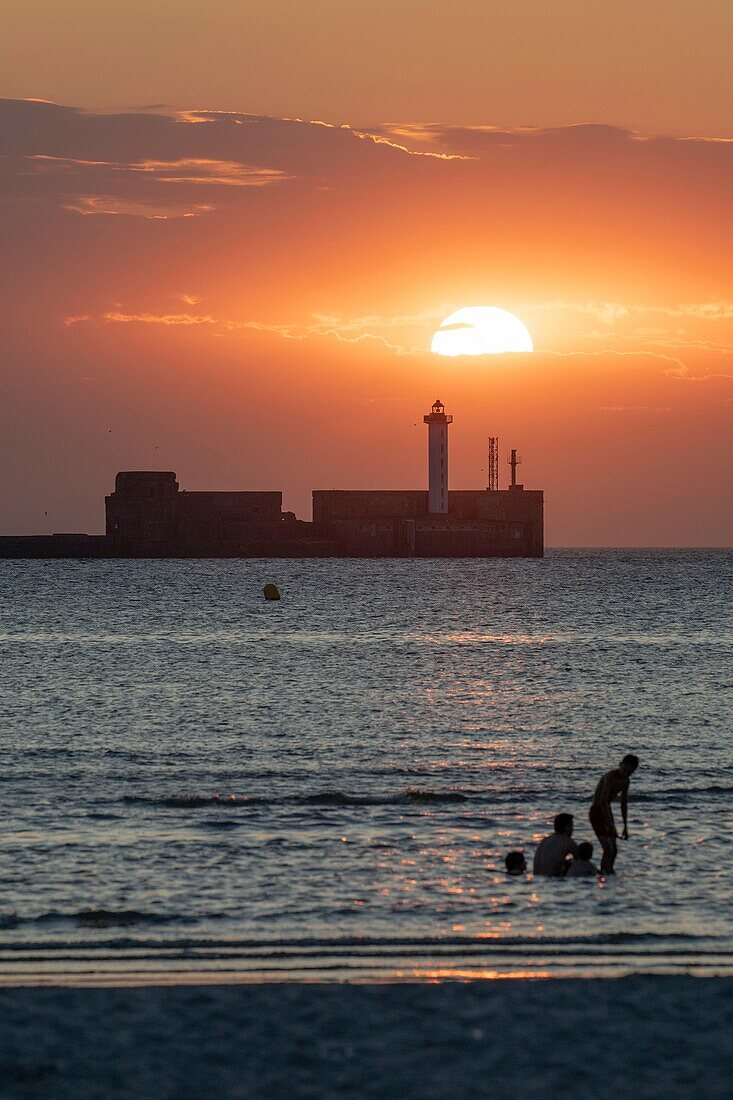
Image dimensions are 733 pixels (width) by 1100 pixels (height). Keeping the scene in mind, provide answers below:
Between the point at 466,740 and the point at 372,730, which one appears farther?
the point at 372,730

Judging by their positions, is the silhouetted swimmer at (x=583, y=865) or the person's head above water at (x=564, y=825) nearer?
the silhouetted swimmer at (x=583, y=865)

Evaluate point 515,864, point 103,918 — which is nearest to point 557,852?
point 515,864

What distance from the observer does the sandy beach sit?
12.5 meters

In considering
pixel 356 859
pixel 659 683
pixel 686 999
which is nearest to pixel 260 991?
pixel 686 999

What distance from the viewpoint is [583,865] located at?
23.0 metres

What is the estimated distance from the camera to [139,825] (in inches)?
1110

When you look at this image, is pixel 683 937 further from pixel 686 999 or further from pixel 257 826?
pixel 257 826

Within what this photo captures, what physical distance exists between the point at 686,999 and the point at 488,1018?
236cm

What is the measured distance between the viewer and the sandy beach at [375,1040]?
12531 millimetres

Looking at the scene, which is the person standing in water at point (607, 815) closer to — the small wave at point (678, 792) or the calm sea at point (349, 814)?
the calm sea at point (349, 814)

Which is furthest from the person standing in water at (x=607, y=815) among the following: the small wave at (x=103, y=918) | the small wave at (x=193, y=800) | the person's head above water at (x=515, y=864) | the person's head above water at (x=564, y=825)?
the small wave at (x=193, y=800)

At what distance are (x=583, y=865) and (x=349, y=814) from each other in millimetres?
8060

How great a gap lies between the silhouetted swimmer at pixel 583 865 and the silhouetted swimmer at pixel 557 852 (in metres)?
0.11

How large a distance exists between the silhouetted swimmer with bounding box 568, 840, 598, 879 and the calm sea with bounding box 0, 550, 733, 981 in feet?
1.29
